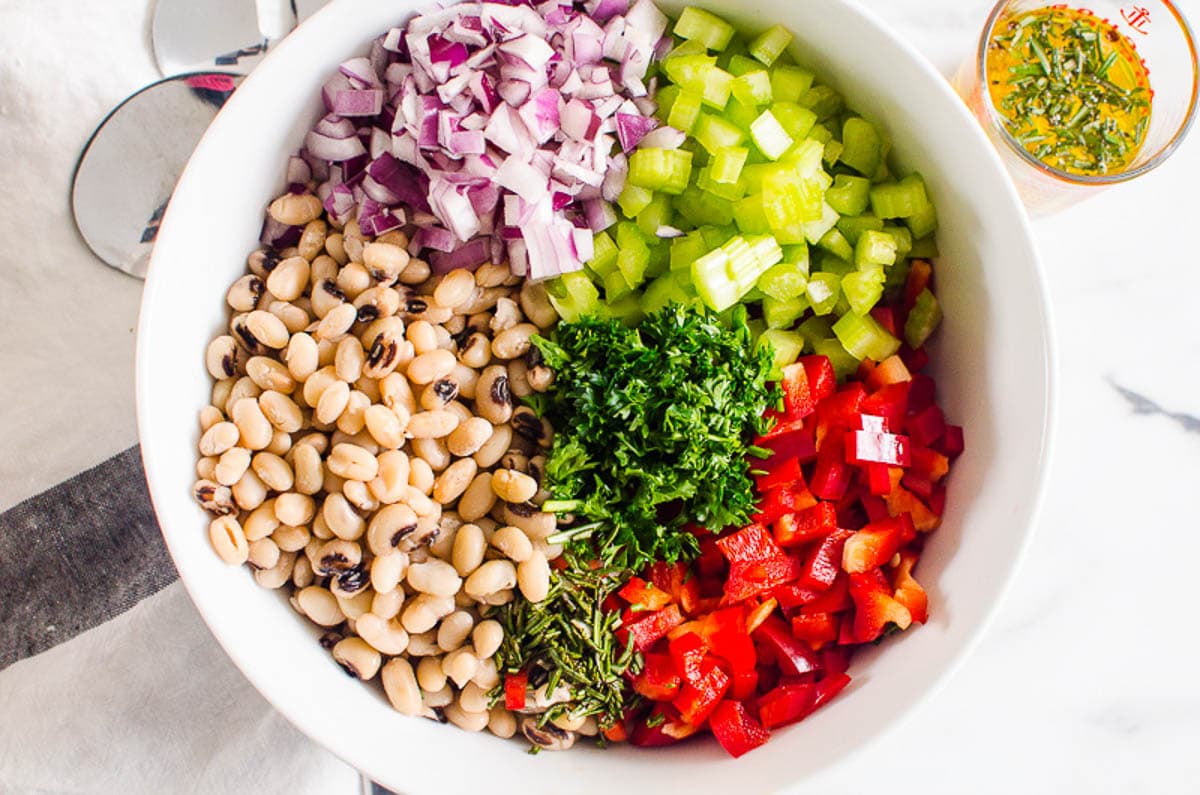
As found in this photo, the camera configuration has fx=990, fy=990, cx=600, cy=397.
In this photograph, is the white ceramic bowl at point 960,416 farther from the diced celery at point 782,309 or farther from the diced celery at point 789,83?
the diced celery at point 782,309

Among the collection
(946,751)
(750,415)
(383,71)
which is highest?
(383,71)

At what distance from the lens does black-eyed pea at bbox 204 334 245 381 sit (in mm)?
1497

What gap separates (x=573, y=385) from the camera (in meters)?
1.51

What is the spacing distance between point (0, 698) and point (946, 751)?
1.73 m

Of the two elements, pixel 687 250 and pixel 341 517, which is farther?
pixel 687 250

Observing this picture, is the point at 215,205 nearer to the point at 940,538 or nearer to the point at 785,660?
the point at 785,660

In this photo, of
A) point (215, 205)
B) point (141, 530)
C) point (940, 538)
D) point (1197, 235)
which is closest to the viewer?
point (215, 205)

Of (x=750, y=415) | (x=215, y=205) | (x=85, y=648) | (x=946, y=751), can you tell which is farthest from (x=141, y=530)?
(x=946, y=751)

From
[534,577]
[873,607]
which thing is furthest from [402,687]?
[873,607]

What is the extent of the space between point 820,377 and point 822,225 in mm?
237

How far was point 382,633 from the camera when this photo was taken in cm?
147

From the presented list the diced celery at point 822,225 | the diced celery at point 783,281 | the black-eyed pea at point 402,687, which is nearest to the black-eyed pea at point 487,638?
the black-eyed pea at point 402,687

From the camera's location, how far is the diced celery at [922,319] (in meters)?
1.62

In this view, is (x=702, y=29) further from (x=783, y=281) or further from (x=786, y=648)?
(x=786, y=648)
